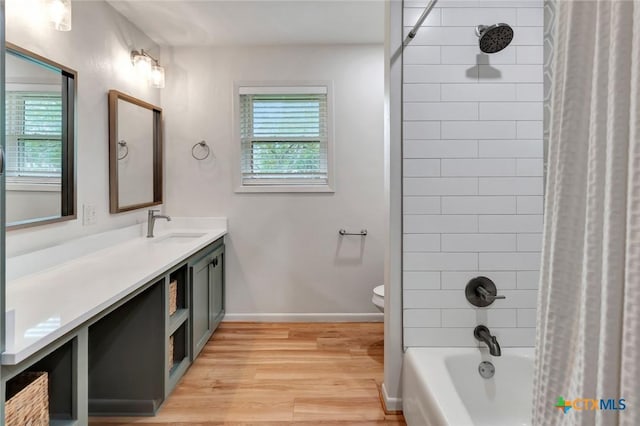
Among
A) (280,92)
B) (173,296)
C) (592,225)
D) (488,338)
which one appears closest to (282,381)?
(173,296)

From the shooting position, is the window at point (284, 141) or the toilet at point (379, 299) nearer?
the toilet at point (379, 299)

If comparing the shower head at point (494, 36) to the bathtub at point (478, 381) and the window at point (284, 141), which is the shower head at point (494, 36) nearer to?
the bathtub at point (478, 381)

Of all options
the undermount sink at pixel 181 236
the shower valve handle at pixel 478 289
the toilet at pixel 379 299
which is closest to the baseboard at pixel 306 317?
the toilet at pixel 379 299

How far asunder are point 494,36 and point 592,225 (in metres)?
1.57

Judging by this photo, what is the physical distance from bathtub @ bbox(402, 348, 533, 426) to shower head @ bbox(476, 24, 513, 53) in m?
1.49

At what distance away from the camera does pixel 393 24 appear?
191 centimetres

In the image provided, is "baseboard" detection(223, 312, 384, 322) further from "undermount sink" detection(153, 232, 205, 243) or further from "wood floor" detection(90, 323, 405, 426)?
"undermount sink" detection(153, 232, 205, 243)

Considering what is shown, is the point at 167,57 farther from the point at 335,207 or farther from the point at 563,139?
the point at 563,139

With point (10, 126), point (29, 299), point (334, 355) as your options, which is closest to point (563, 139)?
point (29, 299)

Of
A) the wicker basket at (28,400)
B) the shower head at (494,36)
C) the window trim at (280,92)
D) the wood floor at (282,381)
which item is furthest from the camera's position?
the window trim at (280,92)

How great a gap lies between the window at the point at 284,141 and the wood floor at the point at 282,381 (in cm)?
129

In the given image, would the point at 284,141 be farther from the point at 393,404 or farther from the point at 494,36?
the point at 393,404

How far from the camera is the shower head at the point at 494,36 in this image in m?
1.68

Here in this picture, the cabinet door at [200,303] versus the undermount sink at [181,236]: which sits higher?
the undermount sink at [181,236]
